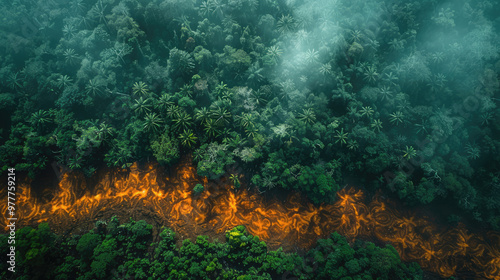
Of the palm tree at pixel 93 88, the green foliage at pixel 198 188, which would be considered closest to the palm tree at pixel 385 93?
the green foliage at pixel 198 188

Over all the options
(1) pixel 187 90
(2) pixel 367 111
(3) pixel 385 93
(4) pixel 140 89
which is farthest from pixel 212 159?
(3) pixel 385 93

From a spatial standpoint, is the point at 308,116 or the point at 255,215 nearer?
the point at 255,215

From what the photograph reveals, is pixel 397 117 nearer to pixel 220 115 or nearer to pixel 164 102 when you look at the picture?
pixel 220 115

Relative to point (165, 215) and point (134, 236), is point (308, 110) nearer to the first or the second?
point (165, 215)

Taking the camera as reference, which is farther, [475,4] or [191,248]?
[475,4]

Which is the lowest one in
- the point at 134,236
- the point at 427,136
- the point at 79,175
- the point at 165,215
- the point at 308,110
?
the point at 134,236

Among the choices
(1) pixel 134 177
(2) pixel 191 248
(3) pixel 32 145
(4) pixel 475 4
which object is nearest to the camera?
(2) pixel 191 248

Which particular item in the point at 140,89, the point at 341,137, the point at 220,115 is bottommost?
the point at 341,137

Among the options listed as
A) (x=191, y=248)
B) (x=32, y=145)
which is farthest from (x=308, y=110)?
(x=32, y=145)
